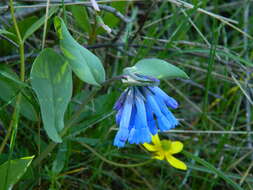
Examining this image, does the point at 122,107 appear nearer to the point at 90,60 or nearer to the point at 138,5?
the point at 90,60

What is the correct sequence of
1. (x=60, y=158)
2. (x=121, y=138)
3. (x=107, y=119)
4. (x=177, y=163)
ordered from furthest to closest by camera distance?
(x=107, y=119) → (x=177, y=163) → (x=60, y=158) → (x=121, y=138)

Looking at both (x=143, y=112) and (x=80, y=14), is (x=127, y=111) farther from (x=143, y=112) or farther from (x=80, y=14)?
(x=80, y=14)

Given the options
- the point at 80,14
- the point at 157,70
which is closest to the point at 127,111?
the point at 157,70

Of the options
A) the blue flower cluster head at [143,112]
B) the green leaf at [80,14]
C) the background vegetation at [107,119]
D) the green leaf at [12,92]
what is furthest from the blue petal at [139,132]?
the green leaf at [80,14]

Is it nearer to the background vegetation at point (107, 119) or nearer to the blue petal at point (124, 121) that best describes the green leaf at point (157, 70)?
the blue petal at point (124, 121)

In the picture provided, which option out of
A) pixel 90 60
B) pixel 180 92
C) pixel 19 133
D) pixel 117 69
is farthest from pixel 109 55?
pixel 90 60

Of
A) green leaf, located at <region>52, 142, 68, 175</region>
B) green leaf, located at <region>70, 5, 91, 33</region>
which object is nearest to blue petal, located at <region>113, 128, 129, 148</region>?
green leaf, located at <region>52, 142, 68, 175</region>
